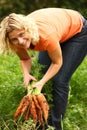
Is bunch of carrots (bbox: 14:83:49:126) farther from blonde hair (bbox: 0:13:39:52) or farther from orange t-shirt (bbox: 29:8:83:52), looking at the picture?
blonde hair (bbox: 0:13:39:52)

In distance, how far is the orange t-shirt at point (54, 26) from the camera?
5.38 metres

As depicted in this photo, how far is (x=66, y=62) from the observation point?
231 inches

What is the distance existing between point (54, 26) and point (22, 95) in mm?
953

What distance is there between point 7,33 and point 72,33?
798 millimetres

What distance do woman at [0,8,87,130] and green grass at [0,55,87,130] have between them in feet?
0.40

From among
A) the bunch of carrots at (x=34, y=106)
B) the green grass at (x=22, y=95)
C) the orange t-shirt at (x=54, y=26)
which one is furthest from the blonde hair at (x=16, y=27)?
the green grass at (x=22, y=95)

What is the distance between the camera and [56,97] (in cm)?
594

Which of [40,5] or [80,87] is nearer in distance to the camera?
[80,87]

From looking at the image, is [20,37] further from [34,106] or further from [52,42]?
[34,106]

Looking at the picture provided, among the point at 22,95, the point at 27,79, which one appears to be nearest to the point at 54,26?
the point at 27,79

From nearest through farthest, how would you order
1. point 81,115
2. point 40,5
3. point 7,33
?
1. point 7,33
2. point 81,115
3. point 40,5

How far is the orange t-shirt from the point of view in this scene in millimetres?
5379

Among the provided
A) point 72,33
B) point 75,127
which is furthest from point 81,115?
point 72,33

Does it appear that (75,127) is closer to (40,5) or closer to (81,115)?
(81,115)
